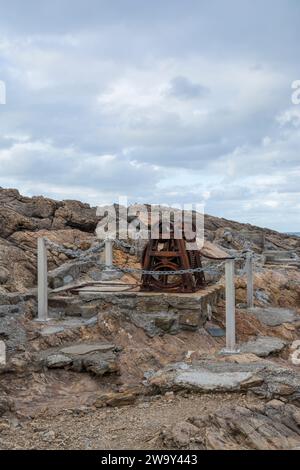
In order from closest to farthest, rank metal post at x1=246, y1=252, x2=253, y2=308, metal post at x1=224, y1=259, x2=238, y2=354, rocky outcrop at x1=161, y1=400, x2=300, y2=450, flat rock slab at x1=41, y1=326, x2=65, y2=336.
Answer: rocky outcrop at x1=161, y1=400, x2=300, y2=450 < metal post at x1=224, y1=259, x2=238, y2=354 < flat rock slab at x1=41, y1=326, x2=65, y2=336 < metal post at x1=246, y1=252, x2=253, y2=308

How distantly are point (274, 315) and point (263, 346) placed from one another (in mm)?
2198

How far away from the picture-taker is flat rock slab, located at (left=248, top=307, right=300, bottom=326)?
9.45 metres

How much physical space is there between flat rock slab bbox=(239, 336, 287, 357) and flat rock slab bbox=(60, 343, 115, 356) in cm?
200

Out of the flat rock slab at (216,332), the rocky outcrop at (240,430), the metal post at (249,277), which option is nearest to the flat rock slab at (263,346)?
the flat rock slab at (216,332)

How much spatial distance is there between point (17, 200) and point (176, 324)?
36.3 ft

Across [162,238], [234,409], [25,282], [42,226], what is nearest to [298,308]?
[162,238]

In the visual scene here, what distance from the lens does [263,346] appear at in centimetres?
769

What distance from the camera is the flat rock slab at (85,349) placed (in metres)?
6.81

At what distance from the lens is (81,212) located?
61.0 feet

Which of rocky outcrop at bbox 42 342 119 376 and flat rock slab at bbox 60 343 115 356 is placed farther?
flat rock slab at bbox 60 343 115 356

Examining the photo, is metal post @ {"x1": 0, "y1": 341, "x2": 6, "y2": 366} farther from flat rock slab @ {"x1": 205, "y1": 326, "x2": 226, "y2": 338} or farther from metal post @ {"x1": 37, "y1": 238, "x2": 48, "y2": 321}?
flat rock slab @ {"x1": 205, "y1": 326, "x2": 226, "y2": 338}

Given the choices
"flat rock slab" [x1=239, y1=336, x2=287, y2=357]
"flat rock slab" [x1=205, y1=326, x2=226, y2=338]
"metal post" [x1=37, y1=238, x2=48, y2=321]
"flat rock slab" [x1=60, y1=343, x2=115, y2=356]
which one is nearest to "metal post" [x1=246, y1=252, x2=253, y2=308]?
"flat rock slab" [x1=205, y1=326, x2=226, y2=338]

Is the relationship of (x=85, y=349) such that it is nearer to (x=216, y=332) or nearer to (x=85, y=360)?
(x=85, y=360)
